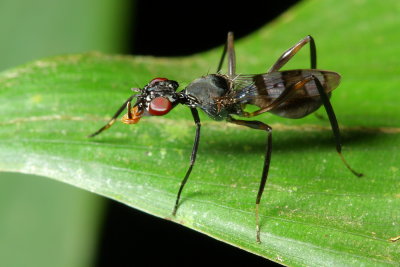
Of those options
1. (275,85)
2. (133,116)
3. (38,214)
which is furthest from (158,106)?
(38,214)

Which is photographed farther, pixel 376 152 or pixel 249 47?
pixel 249 47

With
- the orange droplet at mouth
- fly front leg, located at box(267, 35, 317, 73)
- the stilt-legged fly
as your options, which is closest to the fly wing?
the stilt-legged fly

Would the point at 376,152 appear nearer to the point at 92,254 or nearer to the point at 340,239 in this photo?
the point at 340,239

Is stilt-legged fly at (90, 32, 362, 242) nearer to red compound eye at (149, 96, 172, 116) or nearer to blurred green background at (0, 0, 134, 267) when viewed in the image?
red compound eye at (149, 96, 172, 116)

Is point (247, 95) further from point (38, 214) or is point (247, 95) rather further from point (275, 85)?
point (38, 214)

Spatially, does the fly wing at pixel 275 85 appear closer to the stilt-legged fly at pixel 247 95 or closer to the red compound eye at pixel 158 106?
the stilt-legged fly at pixel 247 95

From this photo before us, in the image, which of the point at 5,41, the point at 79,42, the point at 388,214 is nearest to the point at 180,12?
the point at 79,42
